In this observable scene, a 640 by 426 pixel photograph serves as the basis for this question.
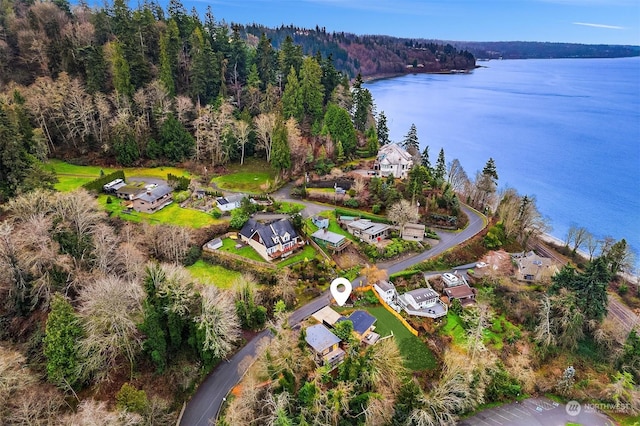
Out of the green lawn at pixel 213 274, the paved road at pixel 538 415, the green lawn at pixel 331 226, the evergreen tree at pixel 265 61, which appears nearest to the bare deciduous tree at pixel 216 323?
the green lawn at pixel 213 274

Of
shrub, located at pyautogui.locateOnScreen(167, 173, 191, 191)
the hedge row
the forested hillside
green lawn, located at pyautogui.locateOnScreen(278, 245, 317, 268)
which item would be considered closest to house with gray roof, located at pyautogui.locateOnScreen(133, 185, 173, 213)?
shrub, located at pyautogui.locateOnScreen(167, 173, 191, 191)

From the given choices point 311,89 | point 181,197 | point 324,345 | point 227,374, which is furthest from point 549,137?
point 227,374

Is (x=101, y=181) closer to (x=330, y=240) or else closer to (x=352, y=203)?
(x=330, y=240)

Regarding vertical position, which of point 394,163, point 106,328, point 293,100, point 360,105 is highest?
point 293,100

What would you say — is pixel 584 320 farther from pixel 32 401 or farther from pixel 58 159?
pixel 58 159

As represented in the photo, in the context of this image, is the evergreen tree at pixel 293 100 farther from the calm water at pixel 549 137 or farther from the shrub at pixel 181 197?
the calm water at pixel 549 137

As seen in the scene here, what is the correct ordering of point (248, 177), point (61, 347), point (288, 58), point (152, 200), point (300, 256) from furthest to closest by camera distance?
point (288, 58), point (248, 177), point (152, 200), point (300, 256), point (61, 347)
